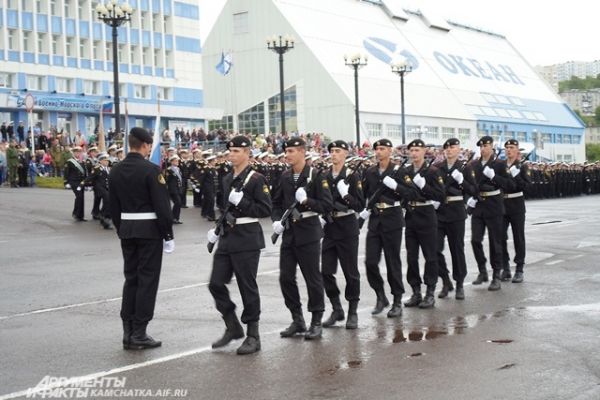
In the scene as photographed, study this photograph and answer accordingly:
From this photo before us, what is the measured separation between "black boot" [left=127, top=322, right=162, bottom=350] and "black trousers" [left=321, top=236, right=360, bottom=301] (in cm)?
220

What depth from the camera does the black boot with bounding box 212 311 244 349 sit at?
29.8 ft

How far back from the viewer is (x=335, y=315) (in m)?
10.4

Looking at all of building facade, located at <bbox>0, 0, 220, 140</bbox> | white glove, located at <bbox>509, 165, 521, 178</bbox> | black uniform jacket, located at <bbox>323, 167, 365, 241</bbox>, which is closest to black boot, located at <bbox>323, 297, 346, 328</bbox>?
black uniform jacket, located at <bbox>323, 167, 365, 241</bbox>

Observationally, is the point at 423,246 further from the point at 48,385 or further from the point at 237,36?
the point at 237,36

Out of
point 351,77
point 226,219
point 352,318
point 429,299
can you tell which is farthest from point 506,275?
point 351,77

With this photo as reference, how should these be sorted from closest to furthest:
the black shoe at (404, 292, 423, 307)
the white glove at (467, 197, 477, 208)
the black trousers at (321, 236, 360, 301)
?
the black trousers at (321, 236, 360, 301) → the black shoe at (404, 292, 423, 307) → the white glove at (467, 197, 477, 208)

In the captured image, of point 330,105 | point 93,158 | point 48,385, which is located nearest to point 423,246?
point 48,385

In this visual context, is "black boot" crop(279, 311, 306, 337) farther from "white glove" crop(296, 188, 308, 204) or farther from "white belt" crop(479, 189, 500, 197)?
"white belt" crop(479, 189, 500, 197)

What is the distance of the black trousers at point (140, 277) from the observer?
9164mm

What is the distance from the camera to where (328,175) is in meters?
10.3

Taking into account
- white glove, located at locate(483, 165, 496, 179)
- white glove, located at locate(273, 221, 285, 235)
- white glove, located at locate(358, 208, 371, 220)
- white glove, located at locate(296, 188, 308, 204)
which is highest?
white glove, located at locate(483, 165, 496, 179)

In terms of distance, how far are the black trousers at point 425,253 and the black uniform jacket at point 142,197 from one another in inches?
147

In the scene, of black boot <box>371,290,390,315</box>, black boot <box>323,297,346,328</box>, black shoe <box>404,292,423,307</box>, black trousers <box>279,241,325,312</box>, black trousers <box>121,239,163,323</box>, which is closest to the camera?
black trousers <box>121,239,163,323</box>

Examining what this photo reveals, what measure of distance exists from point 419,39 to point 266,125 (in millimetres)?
20609
